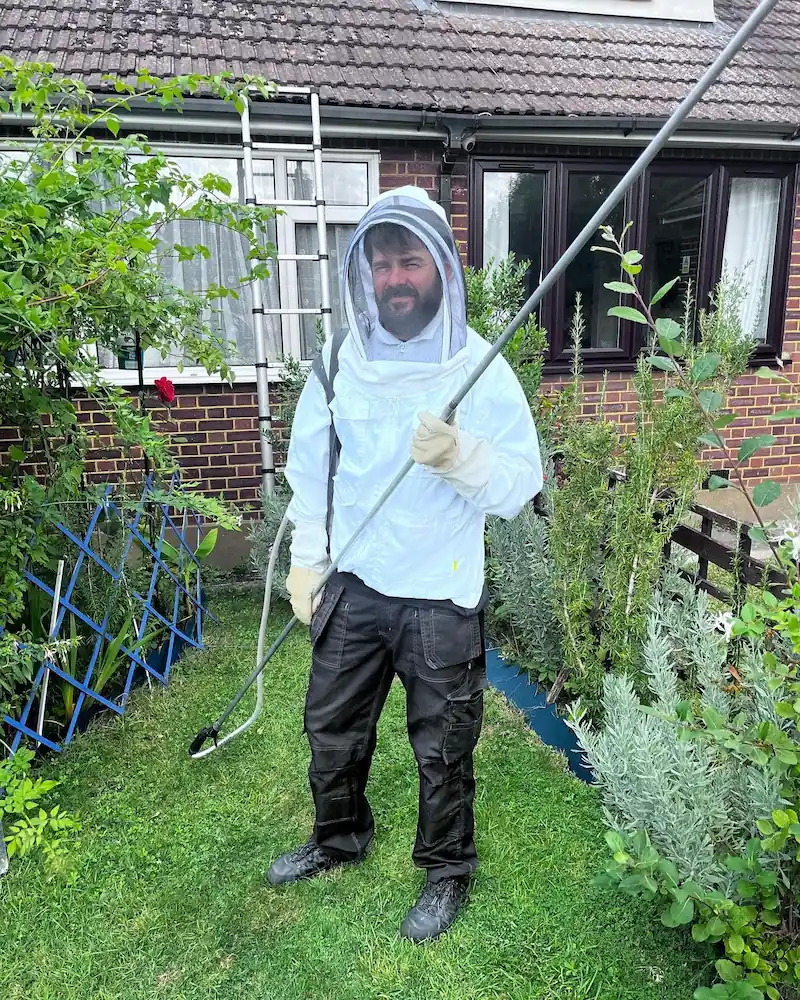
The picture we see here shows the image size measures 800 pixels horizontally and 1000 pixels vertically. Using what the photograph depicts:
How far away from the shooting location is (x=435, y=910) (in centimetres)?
223

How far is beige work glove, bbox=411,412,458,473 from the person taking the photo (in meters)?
1.79

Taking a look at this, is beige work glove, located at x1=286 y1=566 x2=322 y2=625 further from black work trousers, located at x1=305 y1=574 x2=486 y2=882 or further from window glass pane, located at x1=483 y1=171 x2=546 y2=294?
window glass pane, located at x1=483 y1=171 x2=546 y2=294

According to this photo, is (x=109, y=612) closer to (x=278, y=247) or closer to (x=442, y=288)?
(x=442, y=288)

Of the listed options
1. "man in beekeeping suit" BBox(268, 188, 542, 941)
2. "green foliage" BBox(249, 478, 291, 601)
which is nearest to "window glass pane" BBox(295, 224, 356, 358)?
"green foliage" BBox(249, 478, 291, 601)

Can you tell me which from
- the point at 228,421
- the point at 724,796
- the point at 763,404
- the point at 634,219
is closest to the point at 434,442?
the point at 724,796

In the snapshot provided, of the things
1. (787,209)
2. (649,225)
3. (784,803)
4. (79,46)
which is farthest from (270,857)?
(787,209)

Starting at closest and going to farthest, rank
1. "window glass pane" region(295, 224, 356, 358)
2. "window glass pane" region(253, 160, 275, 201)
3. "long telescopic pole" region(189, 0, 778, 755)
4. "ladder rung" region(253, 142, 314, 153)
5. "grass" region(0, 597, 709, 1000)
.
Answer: "long telescopic pole" region(189, 0, 778, 755), "grass" region(0, 597, 709, 1000), "ladder rung" region(253, 142, 314, 153), "window glass pane" region(253, 160, 275, 201), "window glass pane" region(295, 224, 356, 358)

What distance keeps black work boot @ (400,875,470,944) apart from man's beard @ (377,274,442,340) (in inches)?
64.7

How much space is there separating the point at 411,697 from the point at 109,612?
5.84 feet

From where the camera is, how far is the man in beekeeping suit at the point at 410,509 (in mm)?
1920

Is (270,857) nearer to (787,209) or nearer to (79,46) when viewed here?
(79,46)

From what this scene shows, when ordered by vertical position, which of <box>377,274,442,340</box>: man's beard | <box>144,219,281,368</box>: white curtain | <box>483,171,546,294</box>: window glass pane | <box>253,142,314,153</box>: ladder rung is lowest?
<box>377,274,442,340</box>: man's beard

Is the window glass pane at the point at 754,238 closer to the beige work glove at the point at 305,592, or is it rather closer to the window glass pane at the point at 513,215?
the window glass pane at the point at 513,215

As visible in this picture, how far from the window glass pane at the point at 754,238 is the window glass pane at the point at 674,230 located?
0.30m
